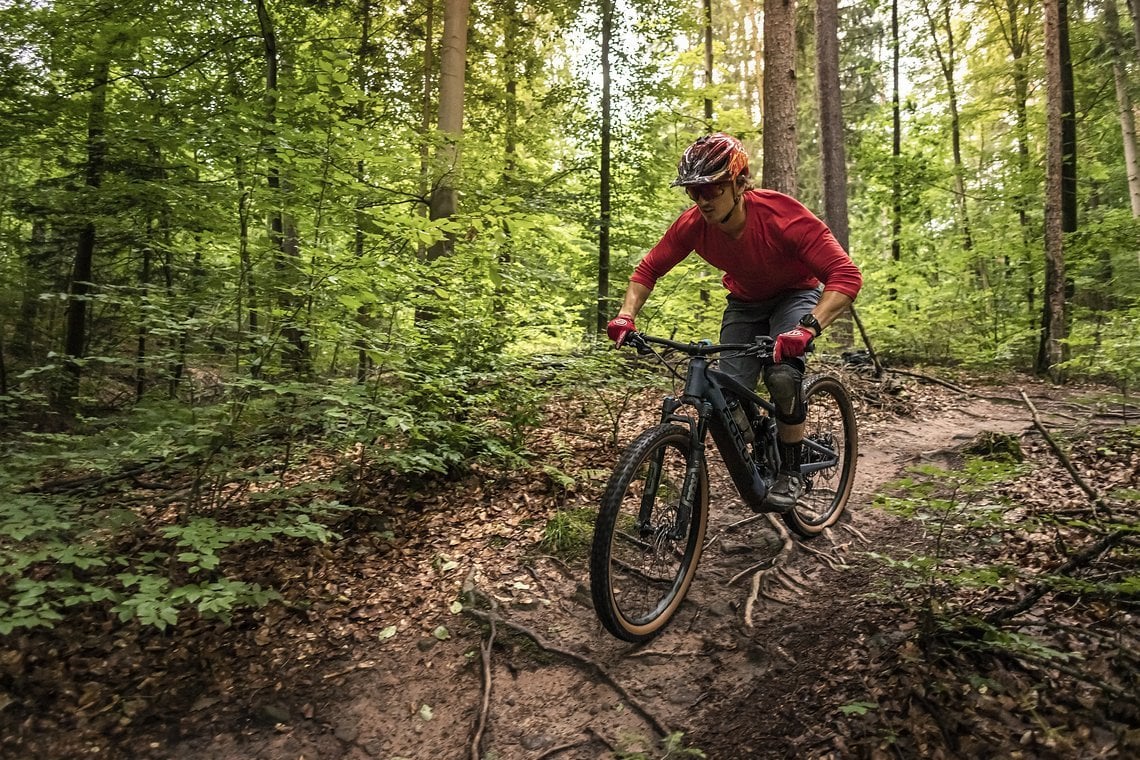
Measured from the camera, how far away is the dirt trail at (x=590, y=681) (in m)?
2.76

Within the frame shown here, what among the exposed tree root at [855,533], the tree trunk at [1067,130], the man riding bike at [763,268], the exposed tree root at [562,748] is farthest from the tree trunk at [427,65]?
the tree trunk at [1067,130]

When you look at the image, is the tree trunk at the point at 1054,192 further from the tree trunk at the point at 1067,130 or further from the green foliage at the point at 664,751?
the green foliage at the point at 664,751

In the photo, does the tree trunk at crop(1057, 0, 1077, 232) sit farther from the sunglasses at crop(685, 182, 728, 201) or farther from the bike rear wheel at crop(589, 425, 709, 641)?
the bike rear wheel at crop(589, 425, 709, 641)

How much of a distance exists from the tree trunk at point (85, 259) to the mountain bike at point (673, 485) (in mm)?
3389

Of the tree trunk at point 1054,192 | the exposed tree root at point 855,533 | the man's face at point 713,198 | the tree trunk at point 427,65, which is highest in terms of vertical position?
the tree trunk at point 427,65

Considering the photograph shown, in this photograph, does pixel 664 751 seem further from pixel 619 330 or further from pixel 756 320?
pixel 756 320

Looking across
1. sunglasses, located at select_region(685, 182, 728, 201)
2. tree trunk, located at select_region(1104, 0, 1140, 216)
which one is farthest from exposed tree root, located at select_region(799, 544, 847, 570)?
tree trunk, located at select_region(1104, 0, 1140, 216)

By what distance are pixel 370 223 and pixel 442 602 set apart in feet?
13.0

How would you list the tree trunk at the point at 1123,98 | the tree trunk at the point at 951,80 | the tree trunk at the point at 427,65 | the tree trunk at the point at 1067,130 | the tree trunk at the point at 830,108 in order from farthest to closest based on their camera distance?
the tree trunk at the point at 951,80, the tree trunk at the point at 830,108, the tree trunk at the point at 427,65, the tree trunk at the point at 1123,98, the tree trunk at the point at 1067,130

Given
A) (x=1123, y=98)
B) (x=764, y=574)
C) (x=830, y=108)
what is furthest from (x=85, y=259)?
(x=1123, y=98)

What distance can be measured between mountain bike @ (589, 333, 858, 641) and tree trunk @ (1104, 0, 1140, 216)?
11.5 metres

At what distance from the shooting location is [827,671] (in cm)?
280

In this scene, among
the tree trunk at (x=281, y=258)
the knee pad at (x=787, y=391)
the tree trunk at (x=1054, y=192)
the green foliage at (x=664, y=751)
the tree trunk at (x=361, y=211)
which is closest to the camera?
the green foliage at (x=664, y=751)

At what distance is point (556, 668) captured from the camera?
335 centimetres
